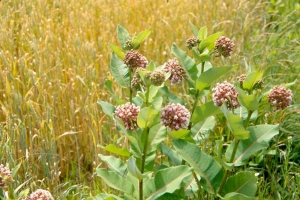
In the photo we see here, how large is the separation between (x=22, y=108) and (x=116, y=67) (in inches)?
42.7

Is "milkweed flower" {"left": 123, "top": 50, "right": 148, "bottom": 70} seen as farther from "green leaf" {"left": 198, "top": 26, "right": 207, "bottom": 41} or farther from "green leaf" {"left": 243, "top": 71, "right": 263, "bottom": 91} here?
"green leaf" {"left": 243, "top": 71, "right": 263, "bottom": 91}

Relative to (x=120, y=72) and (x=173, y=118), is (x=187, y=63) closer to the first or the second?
(x=120, y=72)

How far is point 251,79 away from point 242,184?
0.34 meters

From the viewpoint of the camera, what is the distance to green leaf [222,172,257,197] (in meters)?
1.79

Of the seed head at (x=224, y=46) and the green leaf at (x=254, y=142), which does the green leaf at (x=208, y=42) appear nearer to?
the seed head at (x=224, y=46)

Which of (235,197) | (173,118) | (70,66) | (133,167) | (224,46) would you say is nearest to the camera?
(133,167)

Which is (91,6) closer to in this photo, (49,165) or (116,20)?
(116,20)

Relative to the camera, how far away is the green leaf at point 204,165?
173cm

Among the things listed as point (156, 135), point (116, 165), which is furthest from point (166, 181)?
point (116, 165)

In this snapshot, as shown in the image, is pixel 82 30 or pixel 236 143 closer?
pixel 236 143

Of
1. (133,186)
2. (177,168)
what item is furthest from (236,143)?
(133,186)

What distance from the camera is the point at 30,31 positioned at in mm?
3646

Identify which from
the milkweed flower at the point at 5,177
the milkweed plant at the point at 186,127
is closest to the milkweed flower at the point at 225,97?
the milkweed plant at the point at 186,127

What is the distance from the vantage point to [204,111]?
1828mm
